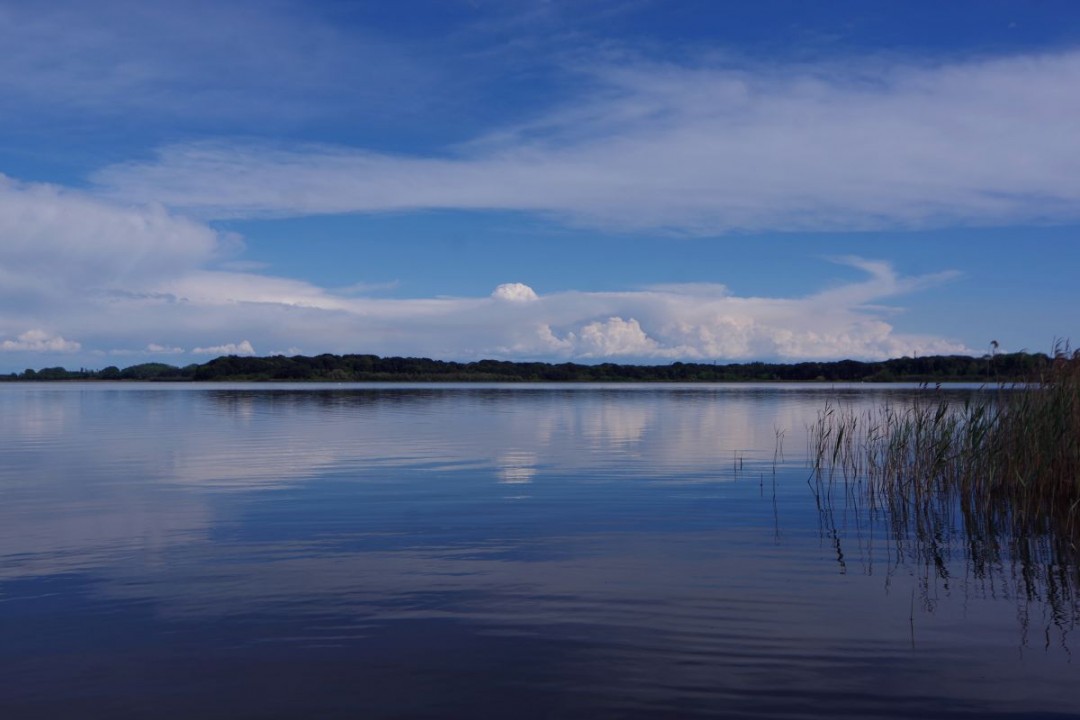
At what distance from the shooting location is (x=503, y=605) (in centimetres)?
951

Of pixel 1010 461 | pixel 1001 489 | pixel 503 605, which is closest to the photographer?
pixel 503 605

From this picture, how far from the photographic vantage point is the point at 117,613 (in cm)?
917

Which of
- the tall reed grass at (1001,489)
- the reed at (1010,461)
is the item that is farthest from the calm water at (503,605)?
the reed at (1010,461)

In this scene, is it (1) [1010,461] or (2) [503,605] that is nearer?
(2) [503,605]

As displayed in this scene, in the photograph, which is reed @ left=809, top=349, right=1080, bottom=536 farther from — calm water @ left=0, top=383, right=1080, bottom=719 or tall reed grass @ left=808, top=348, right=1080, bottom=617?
calm water @ left=0, top=383, right=1080, bottom=719

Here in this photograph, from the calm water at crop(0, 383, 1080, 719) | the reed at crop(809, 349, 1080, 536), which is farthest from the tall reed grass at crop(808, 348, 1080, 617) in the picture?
the calm water at crop(0, 383, 1080, 719)

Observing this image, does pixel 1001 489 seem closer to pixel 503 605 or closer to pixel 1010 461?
pixel 1010 461

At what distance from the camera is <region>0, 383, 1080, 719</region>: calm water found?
23.1 ft

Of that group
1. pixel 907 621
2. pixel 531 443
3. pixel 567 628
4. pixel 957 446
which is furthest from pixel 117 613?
pixel 531 443

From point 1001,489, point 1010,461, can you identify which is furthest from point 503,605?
point 1001,489

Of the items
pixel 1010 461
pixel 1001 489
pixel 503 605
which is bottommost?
pixel 503 605

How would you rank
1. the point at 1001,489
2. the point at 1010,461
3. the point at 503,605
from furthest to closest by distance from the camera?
the point at 1001,489 → the point at 1010,461 → the point at 503,605

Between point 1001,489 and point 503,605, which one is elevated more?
point 1001,489

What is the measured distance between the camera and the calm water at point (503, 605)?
703 centimetres
